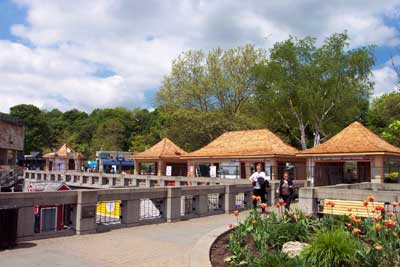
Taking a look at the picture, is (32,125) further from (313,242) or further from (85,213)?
(313,242)

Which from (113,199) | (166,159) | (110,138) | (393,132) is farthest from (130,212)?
(110,138)

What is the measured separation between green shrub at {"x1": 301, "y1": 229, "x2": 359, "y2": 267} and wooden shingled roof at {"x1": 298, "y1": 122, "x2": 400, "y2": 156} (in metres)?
20.6

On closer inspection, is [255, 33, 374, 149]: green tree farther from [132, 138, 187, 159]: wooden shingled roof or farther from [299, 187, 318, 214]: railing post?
[299, 187, 318, 214]: railing post

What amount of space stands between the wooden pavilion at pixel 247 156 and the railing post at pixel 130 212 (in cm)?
1878

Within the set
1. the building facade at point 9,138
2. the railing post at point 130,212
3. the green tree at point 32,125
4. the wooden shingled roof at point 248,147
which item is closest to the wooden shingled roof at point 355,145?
the wooden shingled roof at point 248,147

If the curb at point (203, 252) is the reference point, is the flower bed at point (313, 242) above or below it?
above

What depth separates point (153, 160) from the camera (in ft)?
136

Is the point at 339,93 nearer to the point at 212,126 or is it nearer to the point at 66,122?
the point at 212,126

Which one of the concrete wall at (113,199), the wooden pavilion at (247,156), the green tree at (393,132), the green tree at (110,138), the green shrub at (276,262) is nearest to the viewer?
the green shrub at (276,262)

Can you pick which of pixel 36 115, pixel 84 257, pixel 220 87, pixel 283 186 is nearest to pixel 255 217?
pixel 84 257

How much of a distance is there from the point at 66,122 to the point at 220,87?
74720 mm

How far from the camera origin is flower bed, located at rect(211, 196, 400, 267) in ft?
21.7

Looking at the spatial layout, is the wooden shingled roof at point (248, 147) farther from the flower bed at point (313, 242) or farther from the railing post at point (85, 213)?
the flower bed at point (313, 242)

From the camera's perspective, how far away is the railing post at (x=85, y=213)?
36.4 ft
